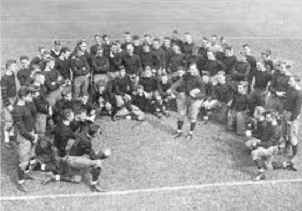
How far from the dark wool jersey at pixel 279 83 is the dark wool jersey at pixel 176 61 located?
3487 mm

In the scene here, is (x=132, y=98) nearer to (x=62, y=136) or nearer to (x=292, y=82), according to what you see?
(x=62, y=136)

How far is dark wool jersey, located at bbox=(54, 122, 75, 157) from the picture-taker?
10.0m

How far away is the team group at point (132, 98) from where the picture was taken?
32.8 ft

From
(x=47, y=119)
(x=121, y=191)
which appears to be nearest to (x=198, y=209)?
(x=121, y=191)

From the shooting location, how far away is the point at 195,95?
12.0 meters

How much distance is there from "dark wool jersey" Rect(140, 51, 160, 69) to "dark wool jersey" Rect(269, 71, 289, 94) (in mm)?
4080

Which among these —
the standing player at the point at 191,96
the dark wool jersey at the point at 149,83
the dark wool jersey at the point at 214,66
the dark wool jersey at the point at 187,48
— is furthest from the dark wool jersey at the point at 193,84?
the dark wool jersey at the point at 187,48

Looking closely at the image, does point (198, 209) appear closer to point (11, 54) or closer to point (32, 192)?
point (32, 192)

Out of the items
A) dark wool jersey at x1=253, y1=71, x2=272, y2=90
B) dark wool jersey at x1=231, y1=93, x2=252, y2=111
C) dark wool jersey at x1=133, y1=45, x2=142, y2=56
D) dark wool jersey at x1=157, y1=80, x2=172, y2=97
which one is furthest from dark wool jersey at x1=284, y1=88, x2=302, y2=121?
dark wool jersey at x1=133, y1=45, x2=142, y2=56

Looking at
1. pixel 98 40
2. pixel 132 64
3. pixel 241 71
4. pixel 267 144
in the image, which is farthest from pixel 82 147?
pixel 241 71

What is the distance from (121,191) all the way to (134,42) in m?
6.76

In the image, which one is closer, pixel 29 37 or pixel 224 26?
pixel 29 37

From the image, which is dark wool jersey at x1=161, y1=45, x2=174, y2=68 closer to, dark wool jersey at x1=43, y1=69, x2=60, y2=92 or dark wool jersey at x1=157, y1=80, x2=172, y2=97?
dark wool jersey at x1=157, y1=80, x2=172, y2=97

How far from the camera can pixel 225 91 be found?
42.8 feet
